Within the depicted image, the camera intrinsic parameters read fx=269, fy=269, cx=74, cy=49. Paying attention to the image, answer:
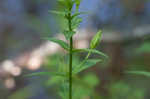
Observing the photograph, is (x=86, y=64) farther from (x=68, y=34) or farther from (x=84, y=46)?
(x=84, y=46)

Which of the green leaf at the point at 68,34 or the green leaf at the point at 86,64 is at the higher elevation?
the green leaf at the point at 68,34

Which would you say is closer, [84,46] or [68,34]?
[68,34]

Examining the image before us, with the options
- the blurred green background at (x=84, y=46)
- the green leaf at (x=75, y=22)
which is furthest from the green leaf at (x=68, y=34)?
the blurred green background at (x=84, y=46)

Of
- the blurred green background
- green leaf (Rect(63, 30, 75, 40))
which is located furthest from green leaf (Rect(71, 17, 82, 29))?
the blurred green background

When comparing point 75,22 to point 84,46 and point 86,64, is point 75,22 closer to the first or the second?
point 86,64

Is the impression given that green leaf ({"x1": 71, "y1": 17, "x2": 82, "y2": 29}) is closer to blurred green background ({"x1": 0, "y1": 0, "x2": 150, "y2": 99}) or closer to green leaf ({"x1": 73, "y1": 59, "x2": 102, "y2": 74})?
green leaf ({"x1": 73, "y1": 59, "x2": 102, "y2": 74})

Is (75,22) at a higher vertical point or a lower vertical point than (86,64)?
higher

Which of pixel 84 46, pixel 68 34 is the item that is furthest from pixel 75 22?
pixel 84 46

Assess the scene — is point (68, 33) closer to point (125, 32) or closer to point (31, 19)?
point (125, 32)

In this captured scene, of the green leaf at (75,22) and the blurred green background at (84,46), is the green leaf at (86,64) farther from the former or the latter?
the blurred green background at (84,46)
